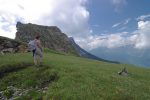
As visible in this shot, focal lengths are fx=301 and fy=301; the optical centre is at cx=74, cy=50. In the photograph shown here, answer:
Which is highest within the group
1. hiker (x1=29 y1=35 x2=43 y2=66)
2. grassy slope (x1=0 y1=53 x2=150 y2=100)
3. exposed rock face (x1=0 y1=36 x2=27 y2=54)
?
exposed rock face (x1=0 y1=36 x2=27 y2=54)

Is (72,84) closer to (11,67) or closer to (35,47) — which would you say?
(35,47)

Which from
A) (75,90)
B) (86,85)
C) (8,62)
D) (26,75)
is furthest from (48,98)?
(8,62)

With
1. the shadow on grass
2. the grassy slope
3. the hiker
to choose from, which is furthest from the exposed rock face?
the grassy slope

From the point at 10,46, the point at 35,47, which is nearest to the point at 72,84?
the point at 35,47

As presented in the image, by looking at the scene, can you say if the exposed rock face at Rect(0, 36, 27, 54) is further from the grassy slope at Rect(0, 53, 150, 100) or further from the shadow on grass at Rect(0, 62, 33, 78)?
the grassy slope at Rect(0, 53, 150, 100)

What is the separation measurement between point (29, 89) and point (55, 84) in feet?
10.6

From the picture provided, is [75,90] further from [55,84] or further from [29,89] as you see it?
[29,89]

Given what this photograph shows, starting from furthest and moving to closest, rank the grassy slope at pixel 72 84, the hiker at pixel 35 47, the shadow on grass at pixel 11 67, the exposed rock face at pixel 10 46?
the exposed rock face at pixel 10 46 < the hiker at pixel 35 47 < the shadow on grass at pixel 11 67 < the grassy slope at pixel 72 84

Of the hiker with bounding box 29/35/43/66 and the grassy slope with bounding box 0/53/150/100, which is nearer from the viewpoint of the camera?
the grassy slope with bounding box 0/53/150/100

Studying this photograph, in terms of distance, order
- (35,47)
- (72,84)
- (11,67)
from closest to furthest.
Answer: (72,84)
(35,47)
(11,67)

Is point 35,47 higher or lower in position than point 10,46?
lower

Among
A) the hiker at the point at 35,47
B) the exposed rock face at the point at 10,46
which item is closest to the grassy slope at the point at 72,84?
the hiker at the point at 35,47

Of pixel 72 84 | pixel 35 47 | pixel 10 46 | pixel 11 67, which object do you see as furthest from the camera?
pixel 10 46

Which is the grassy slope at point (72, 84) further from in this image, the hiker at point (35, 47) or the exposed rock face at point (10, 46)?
the exposed rock face at point (10, 46)
